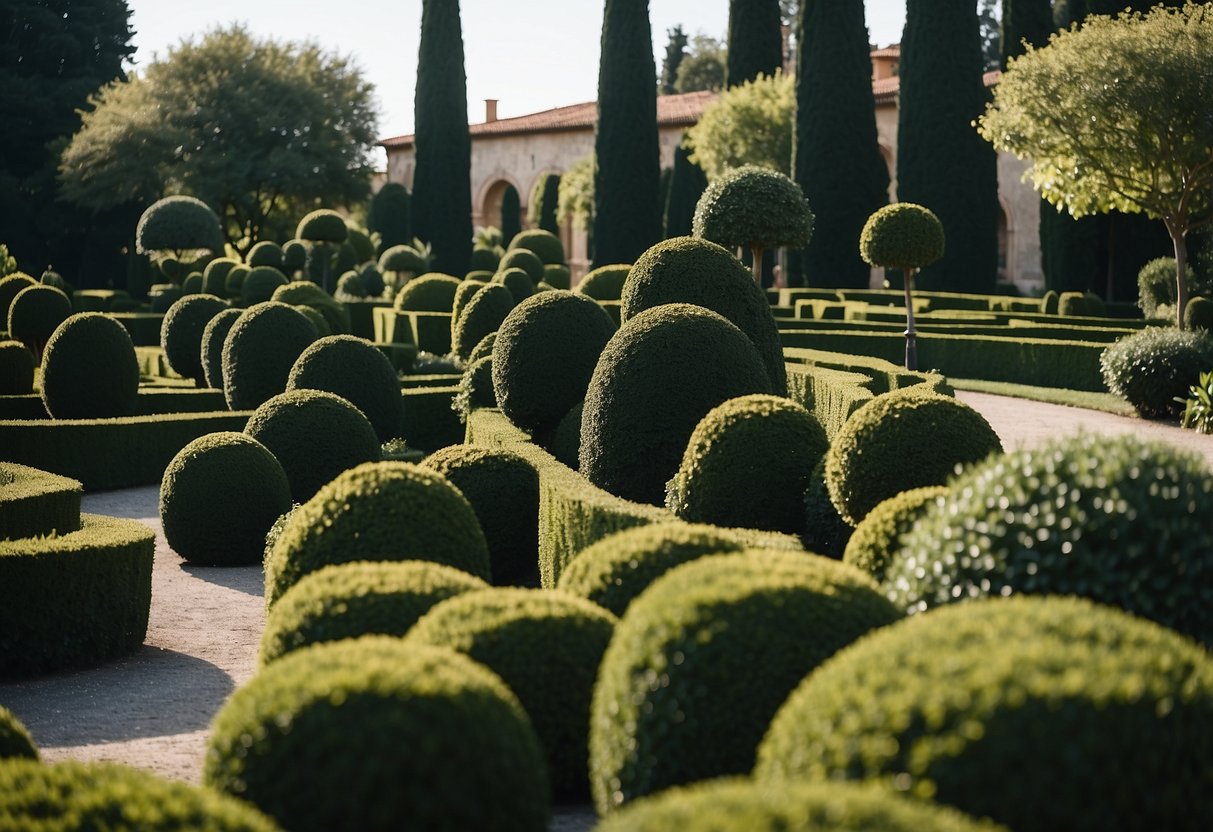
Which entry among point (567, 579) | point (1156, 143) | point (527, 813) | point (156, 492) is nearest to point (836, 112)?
point (1156, 143)

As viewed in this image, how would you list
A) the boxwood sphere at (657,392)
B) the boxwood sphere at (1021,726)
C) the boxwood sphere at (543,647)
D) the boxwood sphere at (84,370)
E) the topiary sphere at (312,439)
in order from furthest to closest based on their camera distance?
the boxwood sphere at (84,370), the topiary sphere at (312,439), the boxwood sphere at (657,392), the boxwood sphere at (543,647), the boxwood sphere at (1021,726)

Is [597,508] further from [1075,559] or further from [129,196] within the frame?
[129,196]

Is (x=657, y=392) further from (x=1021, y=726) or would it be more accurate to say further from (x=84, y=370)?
(x=84, y=370)

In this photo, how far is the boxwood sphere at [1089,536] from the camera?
4348 mm

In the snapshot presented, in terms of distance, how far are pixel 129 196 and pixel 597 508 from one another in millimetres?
42008

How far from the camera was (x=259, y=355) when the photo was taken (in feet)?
55.1

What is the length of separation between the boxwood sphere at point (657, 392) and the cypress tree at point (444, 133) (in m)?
33.4

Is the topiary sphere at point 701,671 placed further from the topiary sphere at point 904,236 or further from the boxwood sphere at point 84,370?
the topiary sphere at point 904,236

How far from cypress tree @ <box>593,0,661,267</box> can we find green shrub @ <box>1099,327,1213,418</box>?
64.0 ft

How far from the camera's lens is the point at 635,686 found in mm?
4023

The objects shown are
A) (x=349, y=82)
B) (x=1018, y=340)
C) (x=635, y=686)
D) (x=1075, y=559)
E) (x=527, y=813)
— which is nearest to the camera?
(x=527, y=813)

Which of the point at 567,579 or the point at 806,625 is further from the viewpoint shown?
the point at 567,579

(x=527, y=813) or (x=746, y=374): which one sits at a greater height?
(x=746, y=374)

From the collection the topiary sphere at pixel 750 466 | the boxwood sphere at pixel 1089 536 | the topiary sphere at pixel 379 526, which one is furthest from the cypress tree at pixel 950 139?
the boxwood sphere at pixel 1089 536
